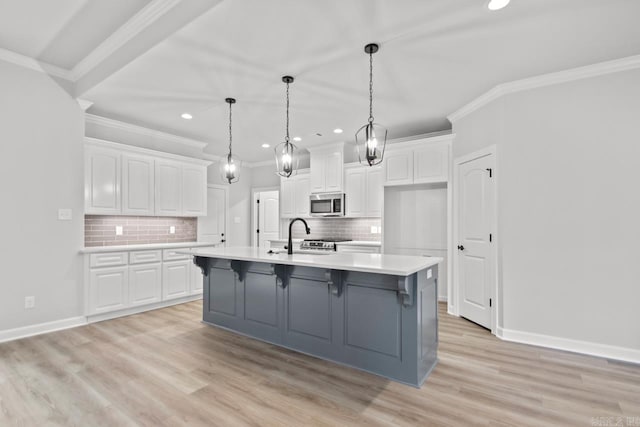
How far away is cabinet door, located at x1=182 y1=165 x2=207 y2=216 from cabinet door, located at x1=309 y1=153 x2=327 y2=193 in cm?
201

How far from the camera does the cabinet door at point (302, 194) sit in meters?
6.50

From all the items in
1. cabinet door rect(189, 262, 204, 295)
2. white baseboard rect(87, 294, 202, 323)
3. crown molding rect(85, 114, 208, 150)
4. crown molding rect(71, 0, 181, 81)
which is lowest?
white baseboard rect(87, 294, 202, 323)

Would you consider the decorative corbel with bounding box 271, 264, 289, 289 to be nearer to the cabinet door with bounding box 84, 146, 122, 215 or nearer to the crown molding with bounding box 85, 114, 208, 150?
the cabinet door with bounding box 84, 146, 122, 215

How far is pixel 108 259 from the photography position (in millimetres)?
4211

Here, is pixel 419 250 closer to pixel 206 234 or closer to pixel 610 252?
pixel 610 252

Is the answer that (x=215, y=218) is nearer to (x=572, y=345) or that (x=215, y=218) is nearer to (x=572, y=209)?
(x=572, y=209)

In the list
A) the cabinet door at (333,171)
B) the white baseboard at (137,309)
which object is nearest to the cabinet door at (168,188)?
the white baseboard at (137,309)

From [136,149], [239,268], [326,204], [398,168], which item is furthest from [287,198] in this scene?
[239,268]

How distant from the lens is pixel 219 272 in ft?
12.9

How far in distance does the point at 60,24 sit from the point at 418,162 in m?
4.52

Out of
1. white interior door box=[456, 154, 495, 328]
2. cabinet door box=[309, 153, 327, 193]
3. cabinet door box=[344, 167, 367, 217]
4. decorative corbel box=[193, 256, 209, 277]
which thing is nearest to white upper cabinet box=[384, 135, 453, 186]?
white interior door box=[456, 154, 495, 328]

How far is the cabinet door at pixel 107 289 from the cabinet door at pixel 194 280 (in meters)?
1.01

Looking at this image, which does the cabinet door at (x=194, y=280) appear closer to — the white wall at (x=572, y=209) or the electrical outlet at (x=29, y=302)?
the electrical outlet at (x=29, y=302)

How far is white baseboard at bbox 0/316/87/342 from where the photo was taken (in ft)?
11.2
